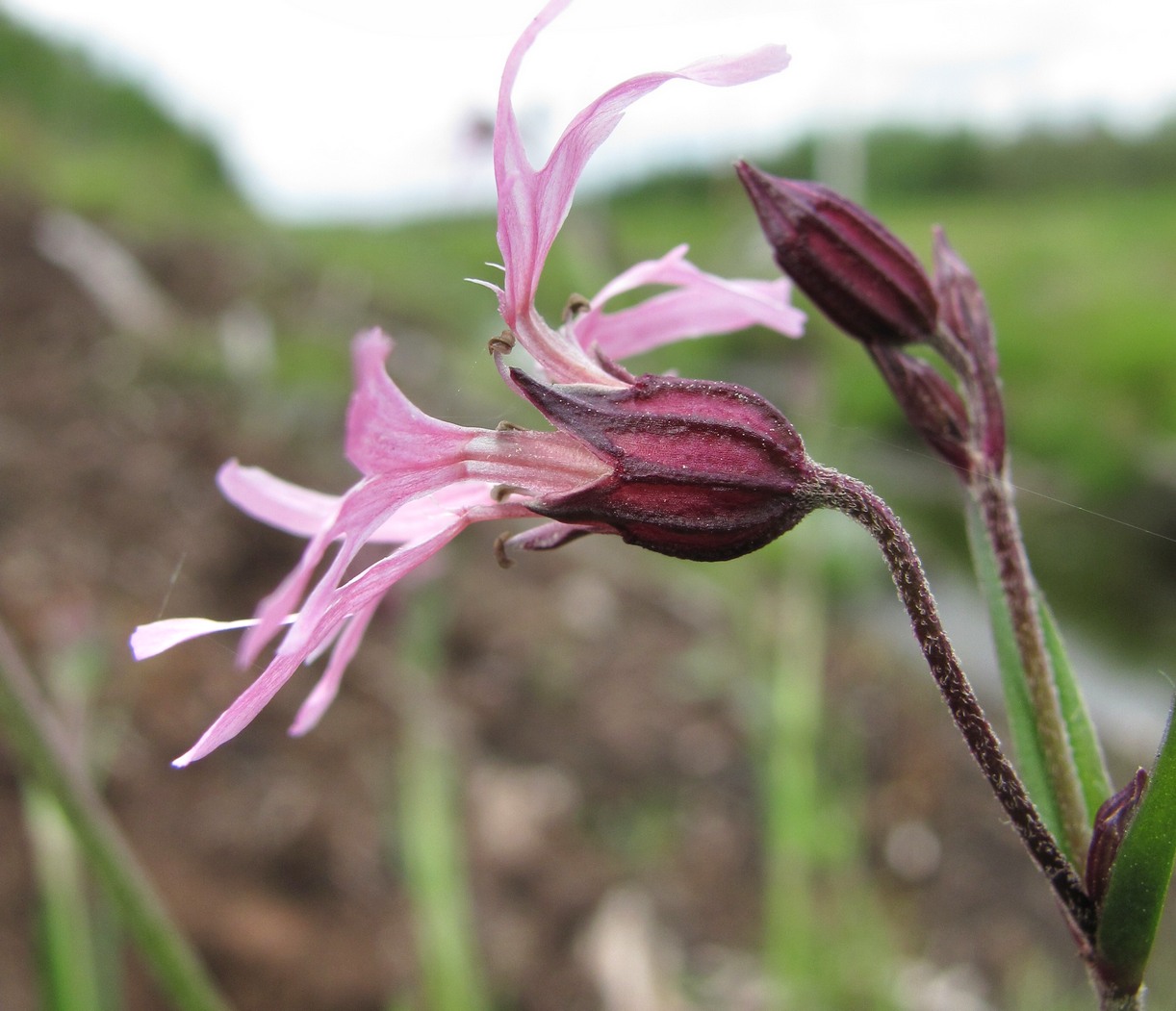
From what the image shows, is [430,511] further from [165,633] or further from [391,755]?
[391,755]

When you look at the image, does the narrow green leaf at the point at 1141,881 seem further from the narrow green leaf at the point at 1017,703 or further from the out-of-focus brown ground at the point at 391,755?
the out-of-focus brown ground at the point at 391,755

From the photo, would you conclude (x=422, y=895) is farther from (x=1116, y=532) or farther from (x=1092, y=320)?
(x=1092, y=320)

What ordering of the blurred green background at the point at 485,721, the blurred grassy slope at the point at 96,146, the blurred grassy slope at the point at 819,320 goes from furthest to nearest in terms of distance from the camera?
the blurred grassy slope at the point at 96,146 < the blurred grassy slope at the point at 819,320 < the blurred green background at the point at 485,721

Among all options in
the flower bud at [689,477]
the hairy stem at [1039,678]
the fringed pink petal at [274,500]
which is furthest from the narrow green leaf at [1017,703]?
the fringed pink petal at [274,500]

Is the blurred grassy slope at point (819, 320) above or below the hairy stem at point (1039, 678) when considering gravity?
below

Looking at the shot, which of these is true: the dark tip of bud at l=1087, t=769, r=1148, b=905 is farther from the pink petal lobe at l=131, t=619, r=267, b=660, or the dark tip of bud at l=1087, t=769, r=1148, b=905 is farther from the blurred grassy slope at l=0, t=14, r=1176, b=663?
the blurred grassy slope at l=0, t=14, r=1176, b=663

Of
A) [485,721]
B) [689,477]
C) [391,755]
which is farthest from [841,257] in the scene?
[485,721]

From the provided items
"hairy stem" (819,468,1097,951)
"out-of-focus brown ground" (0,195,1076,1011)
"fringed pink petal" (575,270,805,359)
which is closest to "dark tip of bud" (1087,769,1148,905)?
"hairy stem" (819,468,1097,951)
